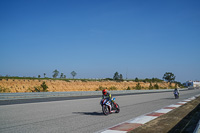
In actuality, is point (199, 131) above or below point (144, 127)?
above

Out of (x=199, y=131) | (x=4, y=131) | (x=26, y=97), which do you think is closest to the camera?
(x=199, y=131)

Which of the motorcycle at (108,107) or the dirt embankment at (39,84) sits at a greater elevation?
the dirt embankment at (39,84)

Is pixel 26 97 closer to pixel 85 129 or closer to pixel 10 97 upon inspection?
pixel 10 97

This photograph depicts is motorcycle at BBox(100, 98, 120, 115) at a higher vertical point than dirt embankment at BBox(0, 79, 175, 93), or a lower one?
lower

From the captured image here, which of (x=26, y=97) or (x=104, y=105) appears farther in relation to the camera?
(x=26, y=97)

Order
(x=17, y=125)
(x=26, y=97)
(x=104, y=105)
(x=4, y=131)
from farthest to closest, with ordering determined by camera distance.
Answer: (x=26, y=97) → (x=104, y=105) → (x=17, y=125) → (x=4, y=131)

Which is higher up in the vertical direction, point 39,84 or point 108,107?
point 39,84

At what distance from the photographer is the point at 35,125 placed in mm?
7719

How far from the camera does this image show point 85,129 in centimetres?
714

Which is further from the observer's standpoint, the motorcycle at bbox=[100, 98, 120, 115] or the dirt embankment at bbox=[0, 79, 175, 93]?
the dirt embankment at bbox=[0, 79, 175, 93]

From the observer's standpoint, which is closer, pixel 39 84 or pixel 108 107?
pixel 108 107

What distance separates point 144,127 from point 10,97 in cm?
1597

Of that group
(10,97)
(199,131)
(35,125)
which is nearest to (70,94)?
(10,97)

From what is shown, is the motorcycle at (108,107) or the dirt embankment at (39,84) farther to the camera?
the dirt embankment at (39,84)
